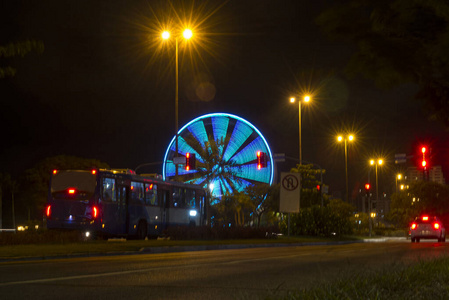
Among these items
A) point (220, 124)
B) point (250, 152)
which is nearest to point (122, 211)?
point (250, 152)

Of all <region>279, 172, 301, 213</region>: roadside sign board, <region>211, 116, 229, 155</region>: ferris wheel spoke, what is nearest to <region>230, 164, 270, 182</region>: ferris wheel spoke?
<region>211, 116, 229, 155</region>: ferris wheel spoke

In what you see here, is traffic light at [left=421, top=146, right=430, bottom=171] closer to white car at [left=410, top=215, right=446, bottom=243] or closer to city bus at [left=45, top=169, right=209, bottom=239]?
white car at [left=410, top=215, right=446, bottom=243]

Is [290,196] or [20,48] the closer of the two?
[20,48]

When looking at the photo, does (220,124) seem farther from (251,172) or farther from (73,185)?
(73,185)

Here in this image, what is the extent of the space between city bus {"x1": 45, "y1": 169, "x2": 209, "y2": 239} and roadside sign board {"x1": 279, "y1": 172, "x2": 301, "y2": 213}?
21.9 ft

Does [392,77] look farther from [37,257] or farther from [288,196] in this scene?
[288,196]

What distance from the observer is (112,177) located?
30.6m

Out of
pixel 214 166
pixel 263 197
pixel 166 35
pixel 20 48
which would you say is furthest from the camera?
pixel 263 197

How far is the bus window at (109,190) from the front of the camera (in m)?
30.0

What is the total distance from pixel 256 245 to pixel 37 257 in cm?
1294

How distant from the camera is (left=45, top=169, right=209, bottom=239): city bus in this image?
29406 mm

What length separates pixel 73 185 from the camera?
98.3ft

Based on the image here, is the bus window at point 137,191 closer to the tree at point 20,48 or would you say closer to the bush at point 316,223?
the bush at point 316,223

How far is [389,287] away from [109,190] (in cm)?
2325
